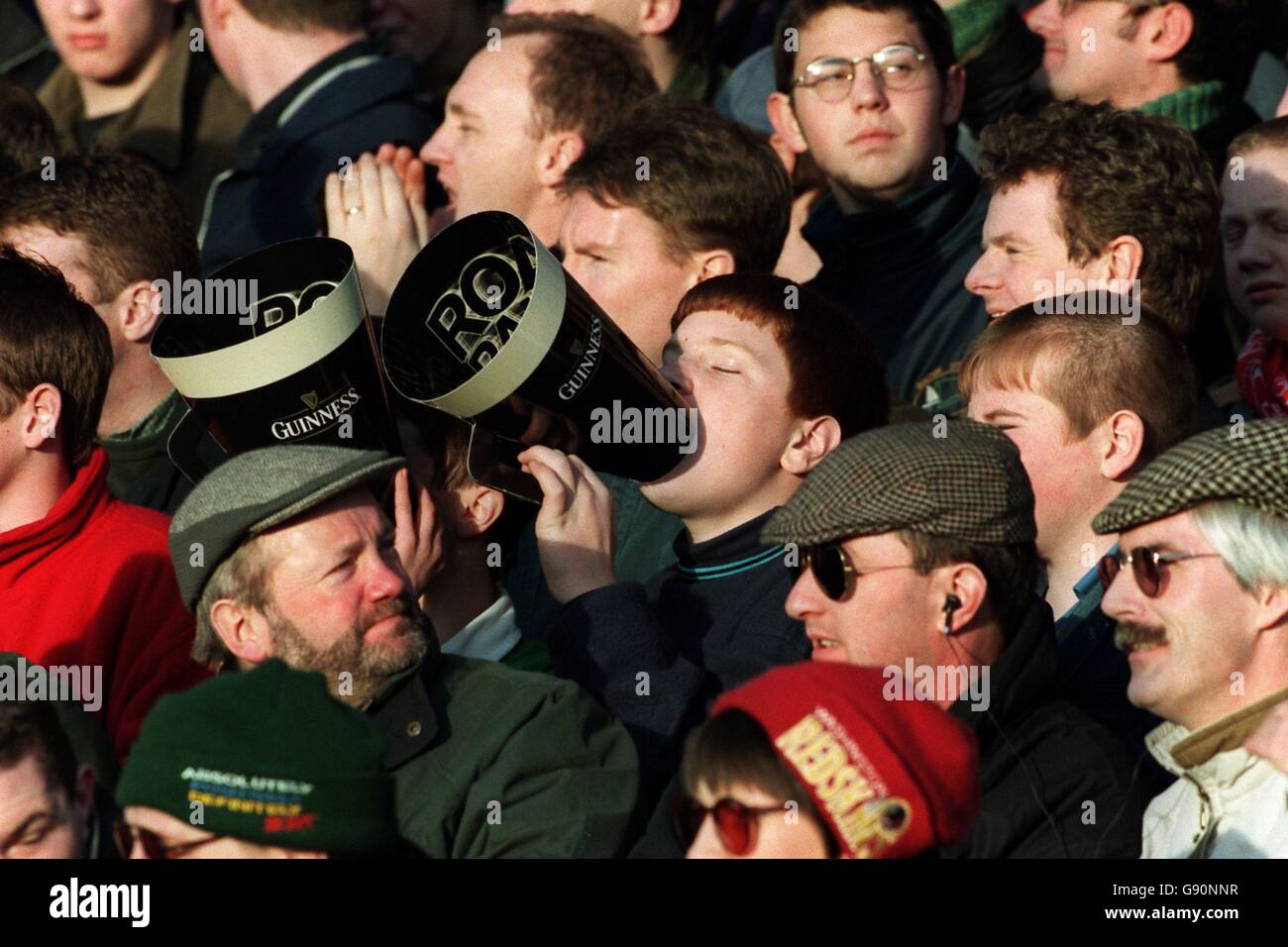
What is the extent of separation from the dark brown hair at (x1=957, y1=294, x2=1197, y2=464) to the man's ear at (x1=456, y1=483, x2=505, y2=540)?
44.4 inches

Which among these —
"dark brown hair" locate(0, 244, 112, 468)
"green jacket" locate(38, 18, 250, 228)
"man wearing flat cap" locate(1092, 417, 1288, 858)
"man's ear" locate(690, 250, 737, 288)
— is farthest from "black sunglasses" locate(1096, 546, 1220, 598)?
"green jacket" locate(38, 18, 250, 228)

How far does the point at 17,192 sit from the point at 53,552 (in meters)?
1.45

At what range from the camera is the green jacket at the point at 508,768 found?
14.1ft

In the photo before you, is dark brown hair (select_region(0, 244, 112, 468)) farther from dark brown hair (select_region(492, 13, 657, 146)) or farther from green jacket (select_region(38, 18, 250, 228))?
green jacket (select_region(38, 18, 250, 228))

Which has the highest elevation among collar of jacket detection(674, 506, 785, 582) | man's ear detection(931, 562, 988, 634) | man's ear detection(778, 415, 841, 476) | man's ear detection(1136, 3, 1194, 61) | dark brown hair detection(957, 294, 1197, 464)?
man's ear detection(1136, 3, 1194, 61)

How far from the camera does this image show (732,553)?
5.14 m

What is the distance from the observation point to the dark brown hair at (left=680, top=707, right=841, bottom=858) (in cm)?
336

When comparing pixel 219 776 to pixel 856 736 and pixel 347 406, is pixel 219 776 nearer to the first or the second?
pixel 856 736

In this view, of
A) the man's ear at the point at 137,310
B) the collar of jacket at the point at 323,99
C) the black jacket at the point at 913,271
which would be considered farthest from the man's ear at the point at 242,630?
the collar of jacket at the point at 323,99

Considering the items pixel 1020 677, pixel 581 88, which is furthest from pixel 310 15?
pixel 1020 677

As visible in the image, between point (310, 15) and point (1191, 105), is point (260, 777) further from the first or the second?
point (310, 15)
